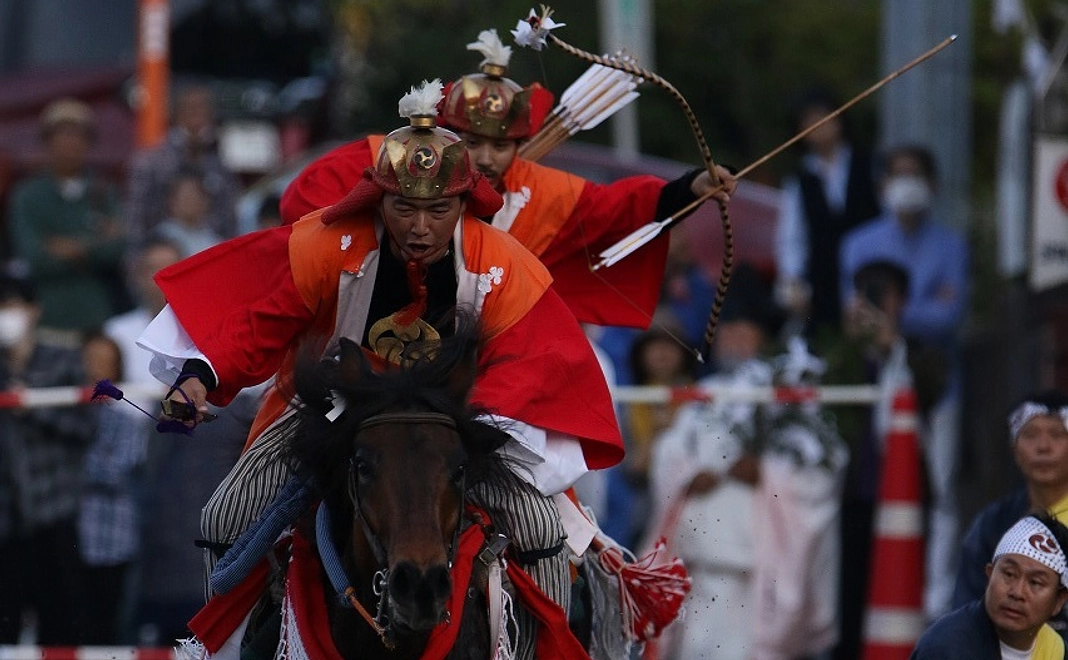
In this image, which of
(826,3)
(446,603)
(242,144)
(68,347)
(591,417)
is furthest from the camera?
(826,3)

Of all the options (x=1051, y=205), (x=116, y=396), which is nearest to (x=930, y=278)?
(x=1051, y=205)

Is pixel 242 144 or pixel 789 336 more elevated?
pixel 242 144

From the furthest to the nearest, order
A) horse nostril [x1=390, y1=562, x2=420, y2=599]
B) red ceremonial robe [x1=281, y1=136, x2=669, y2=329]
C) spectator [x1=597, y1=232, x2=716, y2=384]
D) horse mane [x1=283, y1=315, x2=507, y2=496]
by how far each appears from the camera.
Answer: spectator [x1=597, y1=232, x2=716, y2=384]
red ceremonial robe [x1=281, y1=136, x2=669, y2=329]
horse mane [x1=283, y1=315, x2=507, y2=496]
horse nostril [x1=390, y1=562, x2=420, y2=599]

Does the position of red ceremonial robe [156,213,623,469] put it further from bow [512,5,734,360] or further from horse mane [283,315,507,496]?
bow [512,5,734,360]

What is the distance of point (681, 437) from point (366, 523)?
492cm

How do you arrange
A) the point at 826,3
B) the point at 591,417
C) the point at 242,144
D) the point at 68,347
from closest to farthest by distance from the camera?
the point at 591,417 → the point at 68,347 → the point at 242,144 → the point at 826,3

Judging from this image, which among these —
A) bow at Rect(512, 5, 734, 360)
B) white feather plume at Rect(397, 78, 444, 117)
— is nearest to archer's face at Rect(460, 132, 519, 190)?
bow at Rect(512, 5, 734, 360)

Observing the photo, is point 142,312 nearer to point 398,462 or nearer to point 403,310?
point 403,310

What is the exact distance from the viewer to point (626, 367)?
11344mm

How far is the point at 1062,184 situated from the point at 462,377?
6145mm

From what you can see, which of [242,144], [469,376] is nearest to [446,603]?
[469,376]

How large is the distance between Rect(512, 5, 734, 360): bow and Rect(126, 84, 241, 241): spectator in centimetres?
540

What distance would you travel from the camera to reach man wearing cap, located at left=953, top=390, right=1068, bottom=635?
780 cm

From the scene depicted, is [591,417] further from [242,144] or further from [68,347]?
[242,144]
